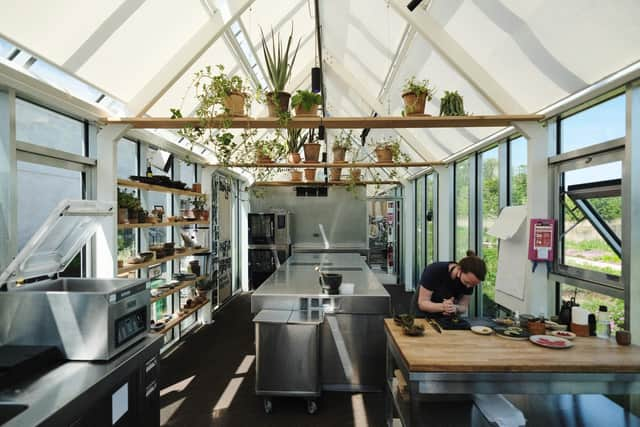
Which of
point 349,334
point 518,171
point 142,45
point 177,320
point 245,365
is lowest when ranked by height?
point 245,365

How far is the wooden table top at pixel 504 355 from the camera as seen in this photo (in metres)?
1.83

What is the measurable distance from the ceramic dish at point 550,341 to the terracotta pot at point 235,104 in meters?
2.60

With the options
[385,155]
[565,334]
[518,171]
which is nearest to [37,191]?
[385,155]

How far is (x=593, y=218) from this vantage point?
8.46ft

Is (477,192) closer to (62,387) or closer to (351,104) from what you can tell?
(351,104)

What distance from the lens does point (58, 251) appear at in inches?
81.5

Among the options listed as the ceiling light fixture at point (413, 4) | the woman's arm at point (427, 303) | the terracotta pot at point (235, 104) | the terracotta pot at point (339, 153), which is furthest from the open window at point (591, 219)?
the terracotta pot at point (235, 104)

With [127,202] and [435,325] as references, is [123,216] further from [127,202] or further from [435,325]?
[435,325]

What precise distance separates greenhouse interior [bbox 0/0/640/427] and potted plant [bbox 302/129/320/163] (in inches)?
0.9

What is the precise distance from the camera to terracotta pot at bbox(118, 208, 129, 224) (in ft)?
10.2

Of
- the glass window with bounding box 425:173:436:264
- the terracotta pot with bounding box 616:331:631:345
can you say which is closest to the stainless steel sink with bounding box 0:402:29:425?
the terracotta pot with bounding box 616:331:631:345

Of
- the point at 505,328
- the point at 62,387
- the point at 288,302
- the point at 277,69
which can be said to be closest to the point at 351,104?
the point at 277,69

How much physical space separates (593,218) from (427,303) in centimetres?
137

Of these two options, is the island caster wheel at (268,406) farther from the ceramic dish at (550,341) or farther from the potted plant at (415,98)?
the potted plant at (415,98)
